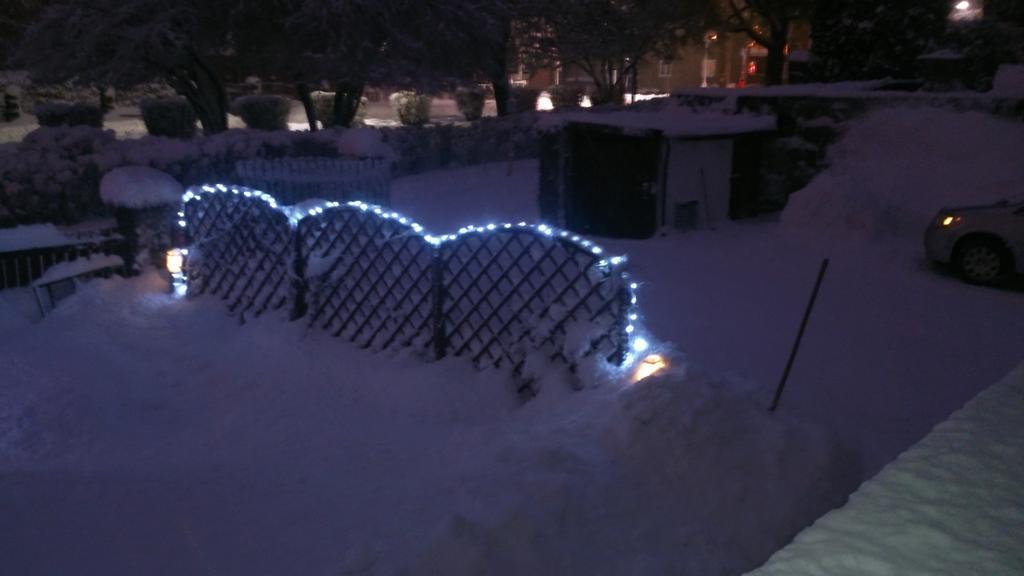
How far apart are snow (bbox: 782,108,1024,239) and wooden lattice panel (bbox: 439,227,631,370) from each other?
23.1ft

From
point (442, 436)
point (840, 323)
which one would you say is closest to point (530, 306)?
point (442, 436)

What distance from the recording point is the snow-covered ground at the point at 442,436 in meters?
4.68

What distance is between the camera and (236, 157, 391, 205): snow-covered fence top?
12.0 metres

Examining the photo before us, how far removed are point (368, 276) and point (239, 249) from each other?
1.98 metres

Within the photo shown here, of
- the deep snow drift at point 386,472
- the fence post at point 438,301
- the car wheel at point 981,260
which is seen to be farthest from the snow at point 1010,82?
the deep snow drift at point 386,472

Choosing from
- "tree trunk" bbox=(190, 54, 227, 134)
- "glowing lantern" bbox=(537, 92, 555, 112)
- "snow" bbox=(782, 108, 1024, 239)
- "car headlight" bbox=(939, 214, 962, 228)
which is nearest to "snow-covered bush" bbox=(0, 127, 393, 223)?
"tree trunk" bbox=(190, 54, 227, 134)

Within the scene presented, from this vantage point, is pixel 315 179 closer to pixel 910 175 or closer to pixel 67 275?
pixel 67 275

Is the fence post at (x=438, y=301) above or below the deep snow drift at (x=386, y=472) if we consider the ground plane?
above

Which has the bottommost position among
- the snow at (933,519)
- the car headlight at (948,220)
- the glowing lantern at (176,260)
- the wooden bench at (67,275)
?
the wooden bench at (67,275)

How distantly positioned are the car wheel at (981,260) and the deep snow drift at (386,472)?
20.3 ft

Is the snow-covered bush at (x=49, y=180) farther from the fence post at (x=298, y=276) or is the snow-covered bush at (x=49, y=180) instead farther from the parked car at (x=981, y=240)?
the parked car at (x=981, y=240)

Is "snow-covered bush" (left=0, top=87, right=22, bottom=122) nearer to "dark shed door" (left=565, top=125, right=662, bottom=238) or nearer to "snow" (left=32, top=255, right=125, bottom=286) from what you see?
"snow" (left=32, top=255, right=125, bottom=286)

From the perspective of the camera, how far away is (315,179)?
12.0m

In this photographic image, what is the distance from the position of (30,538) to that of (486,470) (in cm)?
266
